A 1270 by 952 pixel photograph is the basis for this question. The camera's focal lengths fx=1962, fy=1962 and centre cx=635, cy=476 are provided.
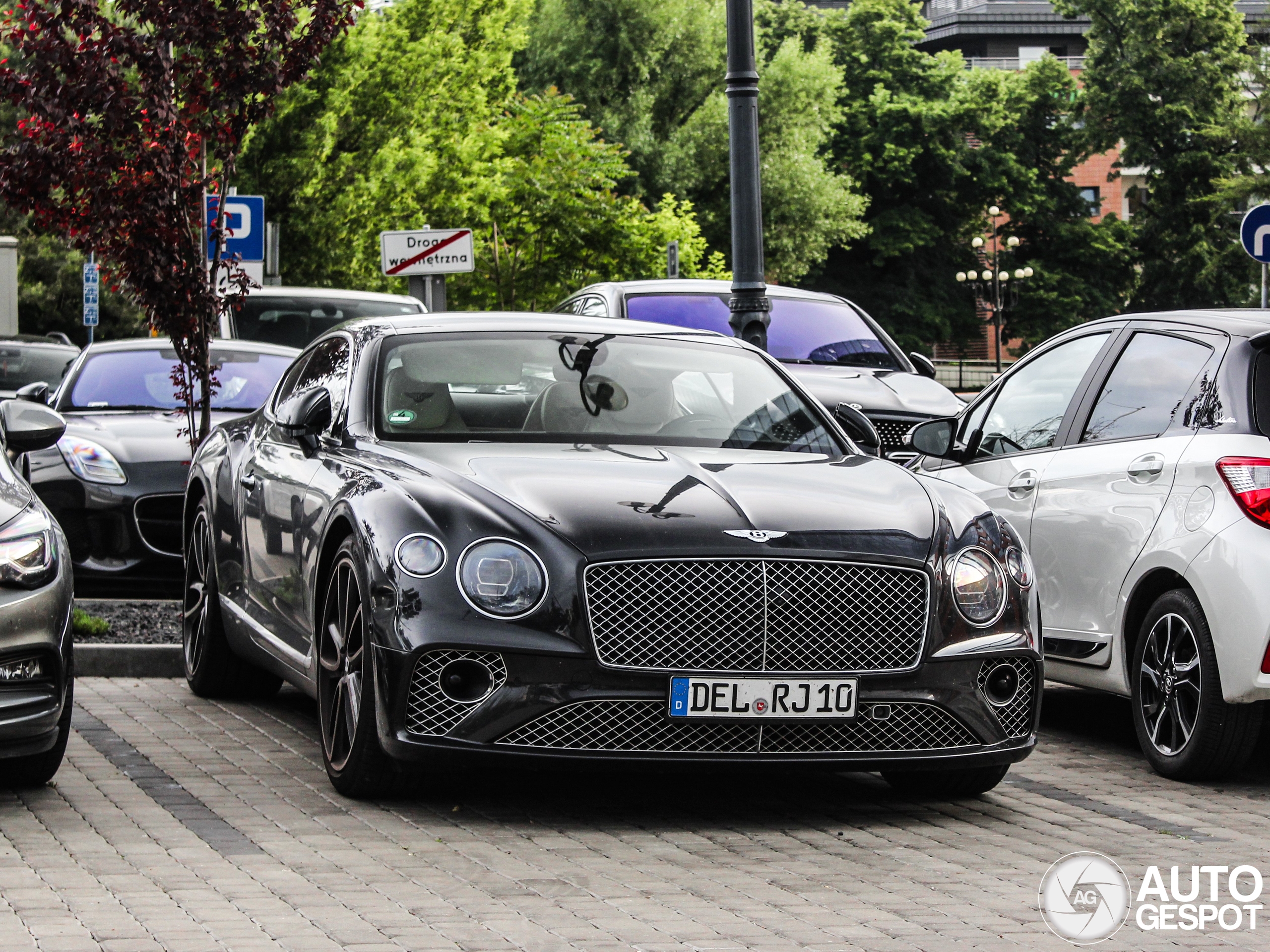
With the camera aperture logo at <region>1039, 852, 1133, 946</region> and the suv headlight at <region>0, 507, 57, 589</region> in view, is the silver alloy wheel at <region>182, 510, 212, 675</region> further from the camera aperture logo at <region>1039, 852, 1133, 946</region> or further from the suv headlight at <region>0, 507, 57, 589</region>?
the camera aperture logo at <region>1039, 852, 1133, 946</region>

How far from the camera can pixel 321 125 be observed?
33625 mm

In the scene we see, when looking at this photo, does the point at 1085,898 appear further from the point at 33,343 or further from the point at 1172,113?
the point at 1172,113

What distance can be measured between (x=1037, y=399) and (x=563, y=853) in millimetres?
3724

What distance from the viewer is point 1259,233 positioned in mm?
16688

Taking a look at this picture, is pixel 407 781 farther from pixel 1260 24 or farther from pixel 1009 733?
pixel 1260 24

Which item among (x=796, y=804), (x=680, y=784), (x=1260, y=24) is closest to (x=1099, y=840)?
(x=796, y=804)

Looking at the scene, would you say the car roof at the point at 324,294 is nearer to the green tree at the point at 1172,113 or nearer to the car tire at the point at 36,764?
the car tire at the point at 36,764

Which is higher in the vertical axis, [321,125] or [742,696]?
[321,125]

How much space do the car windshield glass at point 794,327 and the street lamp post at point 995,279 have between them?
47.6 meters

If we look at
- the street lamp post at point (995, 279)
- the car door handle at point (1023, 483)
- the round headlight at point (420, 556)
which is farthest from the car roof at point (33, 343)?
the street lamp post at point (995, 279)

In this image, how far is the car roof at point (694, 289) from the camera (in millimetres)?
14172

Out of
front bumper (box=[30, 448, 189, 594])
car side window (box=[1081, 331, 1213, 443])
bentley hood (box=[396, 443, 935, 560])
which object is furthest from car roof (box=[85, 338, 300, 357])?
bentley hood (box=[396, 443, 935, 560])

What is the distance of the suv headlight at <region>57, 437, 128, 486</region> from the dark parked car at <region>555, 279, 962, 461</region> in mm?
3627

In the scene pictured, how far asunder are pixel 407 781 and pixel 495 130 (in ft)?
113
